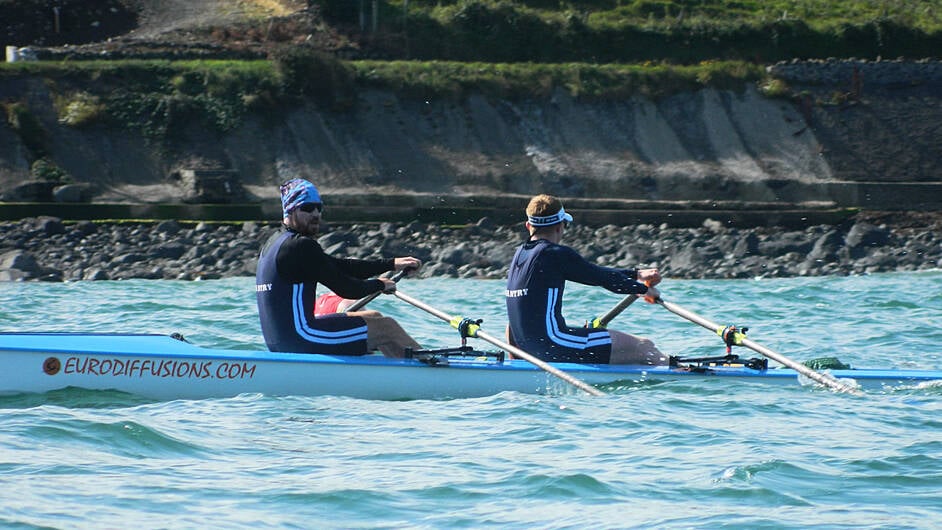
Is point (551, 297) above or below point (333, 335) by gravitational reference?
above

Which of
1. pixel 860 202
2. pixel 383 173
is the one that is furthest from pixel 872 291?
pixel 383 173

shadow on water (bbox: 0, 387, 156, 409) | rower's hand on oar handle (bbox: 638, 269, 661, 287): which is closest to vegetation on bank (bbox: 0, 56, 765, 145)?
shadow on water (bbox: 0, 387, 156, 409)

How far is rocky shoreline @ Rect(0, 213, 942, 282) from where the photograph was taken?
22.7 m

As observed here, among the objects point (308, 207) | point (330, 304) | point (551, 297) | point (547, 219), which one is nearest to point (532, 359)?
point (551, 297)

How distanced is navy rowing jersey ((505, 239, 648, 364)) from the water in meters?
0.39

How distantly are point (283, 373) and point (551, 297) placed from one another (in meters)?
2.04

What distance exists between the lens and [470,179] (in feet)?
101

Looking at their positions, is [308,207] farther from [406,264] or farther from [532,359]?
[532,359]

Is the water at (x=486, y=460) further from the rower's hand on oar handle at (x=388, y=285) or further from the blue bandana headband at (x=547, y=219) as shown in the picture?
the blue bandana headband at (x=547, y=219)

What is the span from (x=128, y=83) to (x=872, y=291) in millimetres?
19712

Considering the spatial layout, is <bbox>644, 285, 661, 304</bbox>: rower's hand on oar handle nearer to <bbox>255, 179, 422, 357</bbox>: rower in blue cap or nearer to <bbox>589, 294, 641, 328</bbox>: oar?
<bbox>589, 294, 641, 328</bbox>: oar

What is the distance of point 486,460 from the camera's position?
7656mm

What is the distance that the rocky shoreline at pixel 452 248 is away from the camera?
74.5ft

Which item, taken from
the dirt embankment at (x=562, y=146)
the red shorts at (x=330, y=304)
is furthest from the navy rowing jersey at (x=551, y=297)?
the dirt embankment at (x=562, y=146)
